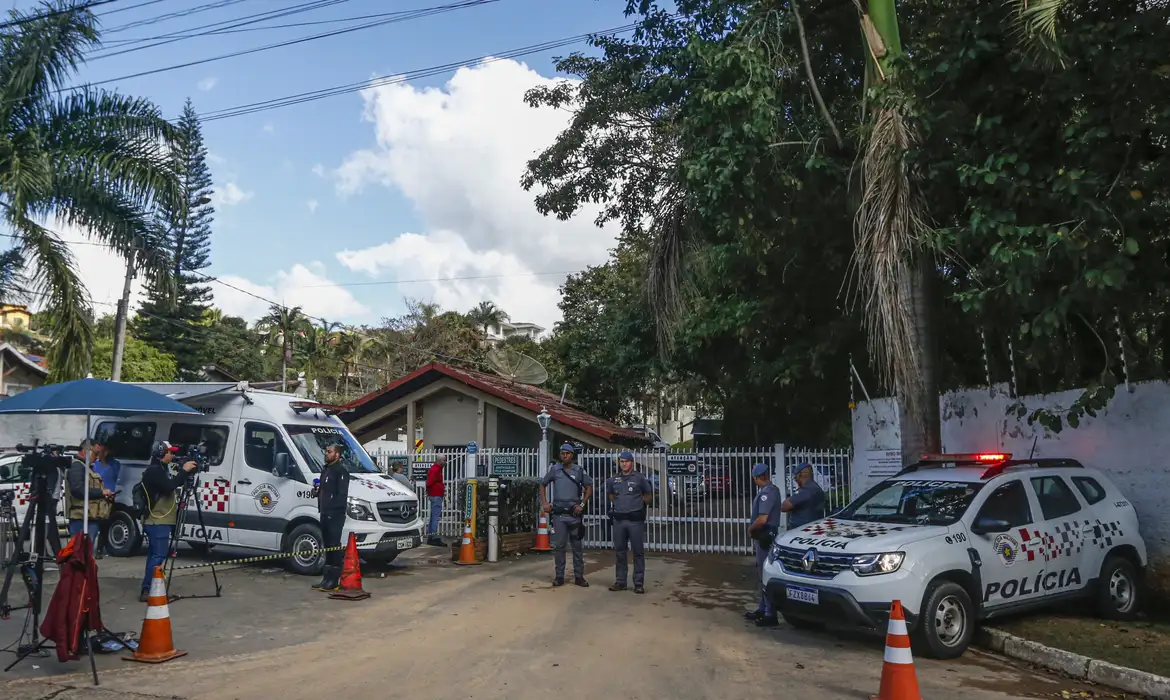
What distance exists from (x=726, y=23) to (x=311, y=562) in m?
10.3

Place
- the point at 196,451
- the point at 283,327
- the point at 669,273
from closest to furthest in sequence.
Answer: the point at 196,451 < the point at 669,273 < the point at 283,327

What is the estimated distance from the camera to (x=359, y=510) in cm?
1246

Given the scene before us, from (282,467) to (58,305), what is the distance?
5.45 metres

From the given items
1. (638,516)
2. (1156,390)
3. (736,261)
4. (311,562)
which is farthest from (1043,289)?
(311,562)

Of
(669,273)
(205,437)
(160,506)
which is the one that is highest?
(669,273)

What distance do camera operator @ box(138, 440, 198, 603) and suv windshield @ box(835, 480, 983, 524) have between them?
7446mm

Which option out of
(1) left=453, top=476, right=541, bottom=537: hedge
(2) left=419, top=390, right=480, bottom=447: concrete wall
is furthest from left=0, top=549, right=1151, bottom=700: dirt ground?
(2) left=419, top=390, right=480, bottom=447: concrete wall

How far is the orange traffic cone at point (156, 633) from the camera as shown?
24.6ft

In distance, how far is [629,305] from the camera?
25.0 metres

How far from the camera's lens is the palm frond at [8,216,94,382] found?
14477mm

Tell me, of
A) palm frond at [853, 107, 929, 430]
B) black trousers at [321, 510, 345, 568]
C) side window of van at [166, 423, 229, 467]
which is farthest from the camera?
side window of van at [166, 423, 229, 467]

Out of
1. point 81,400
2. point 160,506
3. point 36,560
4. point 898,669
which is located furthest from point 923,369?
point 36,560

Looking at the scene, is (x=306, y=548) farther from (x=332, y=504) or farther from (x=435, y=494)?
(x=435, y=494)

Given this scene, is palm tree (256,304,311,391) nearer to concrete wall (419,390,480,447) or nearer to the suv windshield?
concrete wall (419,390,480,447)
